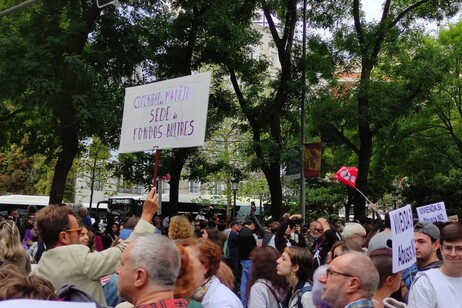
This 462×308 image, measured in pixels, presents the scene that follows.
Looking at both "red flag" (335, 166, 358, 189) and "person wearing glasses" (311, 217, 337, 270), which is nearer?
"person wearing glasses" (311, 217, 337, 270)

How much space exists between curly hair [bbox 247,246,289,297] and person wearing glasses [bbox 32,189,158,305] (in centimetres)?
163

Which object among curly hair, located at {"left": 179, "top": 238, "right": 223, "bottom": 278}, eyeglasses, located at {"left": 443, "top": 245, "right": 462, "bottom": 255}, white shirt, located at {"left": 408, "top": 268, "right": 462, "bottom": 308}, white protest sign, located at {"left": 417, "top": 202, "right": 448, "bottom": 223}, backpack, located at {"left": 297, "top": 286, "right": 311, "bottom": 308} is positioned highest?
white protest sign, located at {"left": 417, "top": 202, "right": 448, "bottom": 223}

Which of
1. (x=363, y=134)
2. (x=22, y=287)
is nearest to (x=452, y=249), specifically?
(x=22, y=287)

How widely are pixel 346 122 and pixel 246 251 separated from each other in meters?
12.4

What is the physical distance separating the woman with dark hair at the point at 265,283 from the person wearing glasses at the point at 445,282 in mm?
1618

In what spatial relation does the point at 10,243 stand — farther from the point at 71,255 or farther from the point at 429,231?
the point at 429,231

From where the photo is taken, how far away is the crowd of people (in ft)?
10.8

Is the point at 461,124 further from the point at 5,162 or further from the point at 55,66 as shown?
the point at 5,162

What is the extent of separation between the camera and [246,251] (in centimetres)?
1210

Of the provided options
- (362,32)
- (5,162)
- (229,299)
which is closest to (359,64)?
(362,32)

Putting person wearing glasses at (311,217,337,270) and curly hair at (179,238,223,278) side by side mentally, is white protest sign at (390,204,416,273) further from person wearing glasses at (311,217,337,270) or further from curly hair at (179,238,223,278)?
person wearing glasses at (311,217,337,270)

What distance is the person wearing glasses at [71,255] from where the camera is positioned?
463 cm

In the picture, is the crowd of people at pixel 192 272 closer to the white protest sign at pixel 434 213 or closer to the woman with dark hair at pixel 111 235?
the white protest sign at pixel 434 213

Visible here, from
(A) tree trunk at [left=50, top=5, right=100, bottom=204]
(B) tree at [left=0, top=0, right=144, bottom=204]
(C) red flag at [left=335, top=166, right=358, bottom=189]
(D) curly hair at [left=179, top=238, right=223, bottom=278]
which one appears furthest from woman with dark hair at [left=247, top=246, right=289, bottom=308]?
(C) red flag at [left=335, top=166, right=358, bottom=189]
